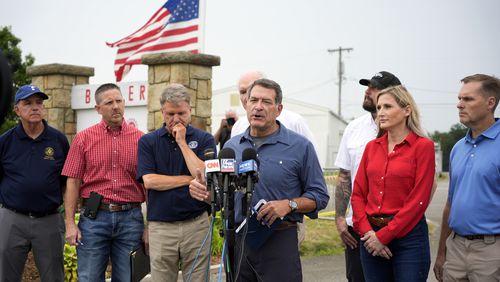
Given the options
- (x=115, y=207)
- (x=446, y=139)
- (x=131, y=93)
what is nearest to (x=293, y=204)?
(x=115, y=207)

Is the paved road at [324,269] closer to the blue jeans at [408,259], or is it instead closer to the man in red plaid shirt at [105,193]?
the man in red plaid shirt at [105,193]

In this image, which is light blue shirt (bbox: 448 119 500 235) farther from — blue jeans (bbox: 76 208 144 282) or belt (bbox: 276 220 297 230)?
blue jeans (bbox: 76 208 144 282)

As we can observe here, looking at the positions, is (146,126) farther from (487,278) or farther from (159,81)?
(487,278)

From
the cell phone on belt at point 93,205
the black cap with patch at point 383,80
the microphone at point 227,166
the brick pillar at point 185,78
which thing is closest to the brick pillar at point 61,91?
A: the brick pillar at point 185,78

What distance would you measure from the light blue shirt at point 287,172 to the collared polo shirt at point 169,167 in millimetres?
847

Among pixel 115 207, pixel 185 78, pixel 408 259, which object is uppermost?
pixel 185 78

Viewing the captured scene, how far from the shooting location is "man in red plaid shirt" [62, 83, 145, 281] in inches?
226

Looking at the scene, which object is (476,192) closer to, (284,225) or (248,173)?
(284,225)

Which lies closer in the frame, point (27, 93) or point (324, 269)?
point (27, 93)

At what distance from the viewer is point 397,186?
4684 mm

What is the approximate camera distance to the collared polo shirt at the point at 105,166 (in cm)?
580

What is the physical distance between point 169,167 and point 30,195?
1440 millimetres

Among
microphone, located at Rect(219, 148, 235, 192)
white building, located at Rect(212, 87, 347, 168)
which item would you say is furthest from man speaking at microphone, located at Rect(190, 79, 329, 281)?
white building, located at Rect(212, 87, 347, 168)

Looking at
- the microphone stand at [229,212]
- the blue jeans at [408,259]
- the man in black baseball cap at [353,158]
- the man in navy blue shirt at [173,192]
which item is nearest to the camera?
the microphone stand at [229,212]
